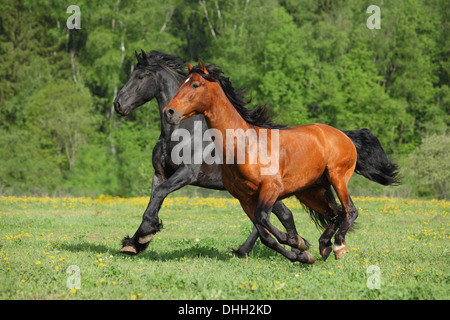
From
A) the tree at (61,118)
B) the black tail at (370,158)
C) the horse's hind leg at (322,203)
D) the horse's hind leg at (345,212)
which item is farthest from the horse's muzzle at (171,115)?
the tree at (61,118)

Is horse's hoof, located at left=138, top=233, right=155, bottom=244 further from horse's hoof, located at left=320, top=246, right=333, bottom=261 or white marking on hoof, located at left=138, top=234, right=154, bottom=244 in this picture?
horse's hoof, located at left=320, top=246, right=333, bottom=261

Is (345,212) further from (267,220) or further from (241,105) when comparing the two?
(241,105)

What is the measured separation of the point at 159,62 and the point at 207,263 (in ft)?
10.8

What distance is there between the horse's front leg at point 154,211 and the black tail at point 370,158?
2716mm

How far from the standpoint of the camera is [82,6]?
41.7m

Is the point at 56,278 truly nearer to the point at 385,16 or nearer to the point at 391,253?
the point at 391,253

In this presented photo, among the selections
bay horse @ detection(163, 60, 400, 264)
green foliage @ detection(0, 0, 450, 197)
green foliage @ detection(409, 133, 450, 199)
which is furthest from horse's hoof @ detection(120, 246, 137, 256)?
green foliage @ detection(0, 0, 450, 197)

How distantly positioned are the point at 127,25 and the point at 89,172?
12128 mm

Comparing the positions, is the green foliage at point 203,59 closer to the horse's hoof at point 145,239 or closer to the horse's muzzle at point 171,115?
the horse's hoof at point 145,239

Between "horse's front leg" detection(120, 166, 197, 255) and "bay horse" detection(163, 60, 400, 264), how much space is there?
1148 millimetres

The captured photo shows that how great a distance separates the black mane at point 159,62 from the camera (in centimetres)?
849

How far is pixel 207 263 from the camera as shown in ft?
24.1

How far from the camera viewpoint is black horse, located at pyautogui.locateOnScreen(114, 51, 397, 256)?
7.77m

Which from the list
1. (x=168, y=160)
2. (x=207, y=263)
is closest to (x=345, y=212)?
(x=207, y=263)
